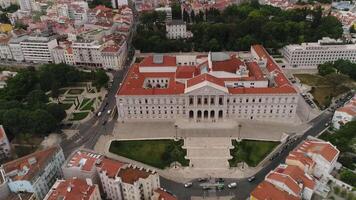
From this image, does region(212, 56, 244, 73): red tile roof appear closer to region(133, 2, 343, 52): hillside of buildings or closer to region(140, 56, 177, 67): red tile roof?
region(140, 56, 177, 67): red tile roof

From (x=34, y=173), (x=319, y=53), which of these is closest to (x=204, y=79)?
(x=34, y=173)

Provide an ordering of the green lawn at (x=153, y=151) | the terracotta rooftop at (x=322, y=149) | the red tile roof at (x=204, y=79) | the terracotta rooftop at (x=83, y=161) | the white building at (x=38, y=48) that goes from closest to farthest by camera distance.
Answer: the terracotta rooftop at (x=83, y=161)
the terracotta rooftop at (x=322, y=149)
the green lawn at (x=153, y=151)
the red tile roof at (x=204, y=79)
the white building at (x=38, y=48)

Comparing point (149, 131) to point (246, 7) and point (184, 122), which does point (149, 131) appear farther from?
point (246, 7)

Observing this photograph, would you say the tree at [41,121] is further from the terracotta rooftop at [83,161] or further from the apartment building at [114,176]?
the apartment building at [114,176]

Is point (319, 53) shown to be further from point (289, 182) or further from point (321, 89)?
point (289, 182)

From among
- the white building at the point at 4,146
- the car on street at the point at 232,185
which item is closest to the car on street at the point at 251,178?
the car on street at the point at 232,185

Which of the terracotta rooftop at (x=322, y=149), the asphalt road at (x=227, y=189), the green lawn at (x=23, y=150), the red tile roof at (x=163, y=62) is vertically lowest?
the asphalt road at (x=227, y=189)

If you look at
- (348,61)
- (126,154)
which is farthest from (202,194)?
(348,61)
